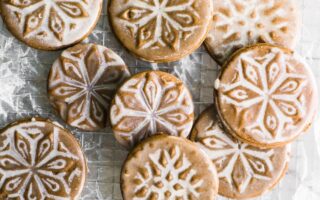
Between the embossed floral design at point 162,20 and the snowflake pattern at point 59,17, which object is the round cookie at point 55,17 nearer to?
the snowflake pattern at point 59,17

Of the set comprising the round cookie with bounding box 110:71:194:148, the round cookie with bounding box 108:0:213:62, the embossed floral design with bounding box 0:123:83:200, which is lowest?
the embossed floral design with bounding box 0:123:83:200

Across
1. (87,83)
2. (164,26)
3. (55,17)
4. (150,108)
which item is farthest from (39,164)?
(164,26)

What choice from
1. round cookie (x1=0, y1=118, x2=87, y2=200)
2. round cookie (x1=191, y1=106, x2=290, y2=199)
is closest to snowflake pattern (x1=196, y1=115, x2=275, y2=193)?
round cookie (x1=191, y1=106, x2=290, y2=199)

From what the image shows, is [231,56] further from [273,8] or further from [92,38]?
[92,38]

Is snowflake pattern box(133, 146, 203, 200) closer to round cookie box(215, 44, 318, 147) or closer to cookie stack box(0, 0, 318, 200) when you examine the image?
cookie stack box(0, 0, 318, 200)

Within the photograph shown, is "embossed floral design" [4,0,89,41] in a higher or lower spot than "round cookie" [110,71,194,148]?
higher

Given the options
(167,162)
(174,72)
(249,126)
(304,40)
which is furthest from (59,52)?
(304,40)

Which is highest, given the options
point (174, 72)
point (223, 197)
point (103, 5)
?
point (103, 5)
